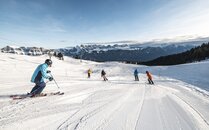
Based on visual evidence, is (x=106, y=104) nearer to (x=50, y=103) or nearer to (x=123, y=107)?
(x=123, y=107)

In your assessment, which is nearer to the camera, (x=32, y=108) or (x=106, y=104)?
(x=32, y=108)

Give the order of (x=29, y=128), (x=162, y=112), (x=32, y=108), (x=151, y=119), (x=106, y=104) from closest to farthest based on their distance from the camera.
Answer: (x=29, y=128) → (x=151, y=119) → (x=32, y=108) → (x=162, y=112) → (x=106, y=104)

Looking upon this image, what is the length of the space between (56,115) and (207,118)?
5304 millimetres

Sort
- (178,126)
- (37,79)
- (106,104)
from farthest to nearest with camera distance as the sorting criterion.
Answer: (37,79) → (106,104) → (178,126)

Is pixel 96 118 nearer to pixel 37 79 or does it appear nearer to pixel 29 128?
pixel 29 128

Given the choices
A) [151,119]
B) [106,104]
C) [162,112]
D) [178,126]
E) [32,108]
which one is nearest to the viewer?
[178,126]

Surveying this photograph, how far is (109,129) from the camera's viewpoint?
475 cm

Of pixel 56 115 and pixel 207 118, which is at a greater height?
pixel 56 115

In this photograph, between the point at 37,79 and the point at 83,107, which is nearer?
the point at 83,107

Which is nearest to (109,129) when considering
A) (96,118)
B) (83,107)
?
(96,118)

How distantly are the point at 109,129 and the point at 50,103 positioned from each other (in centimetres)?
299

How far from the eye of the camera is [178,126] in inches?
206

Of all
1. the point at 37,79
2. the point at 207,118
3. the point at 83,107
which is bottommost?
the point at 207,118

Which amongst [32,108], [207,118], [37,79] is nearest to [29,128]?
[32,108]
